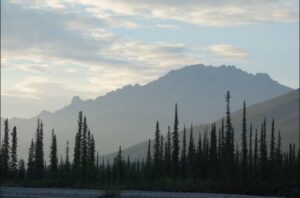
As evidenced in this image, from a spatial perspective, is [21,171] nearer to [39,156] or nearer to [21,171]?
[21,171]

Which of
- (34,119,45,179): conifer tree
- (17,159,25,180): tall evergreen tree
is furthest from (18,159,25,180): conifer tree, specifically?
(34,119,45,179): conifer tree

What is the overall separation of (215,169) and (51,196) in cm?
6242

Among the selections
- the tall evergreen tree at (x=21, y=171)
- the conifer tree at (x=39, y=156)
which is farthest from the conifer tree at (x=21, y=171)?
the conifer tree at (x=39, y=156)

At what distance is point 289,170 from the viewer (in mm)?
113375

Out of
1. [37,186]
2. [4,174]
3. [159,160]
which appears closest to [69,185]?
[37,186]

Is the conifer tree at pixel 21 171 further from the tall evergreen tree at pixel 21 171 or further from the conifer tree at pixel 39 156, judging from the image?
the conifer tree at pixel 39 156

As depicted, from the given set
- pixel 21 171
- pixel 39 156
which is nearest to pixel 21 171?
pixel 21 171

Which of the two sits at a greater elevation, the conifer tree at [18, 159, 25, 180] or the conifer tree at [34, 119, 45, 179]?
the conifer tree at [34, 119, 45, 179]

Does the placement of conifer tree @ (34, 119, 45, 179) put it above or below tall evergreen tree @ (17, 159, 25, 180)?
above

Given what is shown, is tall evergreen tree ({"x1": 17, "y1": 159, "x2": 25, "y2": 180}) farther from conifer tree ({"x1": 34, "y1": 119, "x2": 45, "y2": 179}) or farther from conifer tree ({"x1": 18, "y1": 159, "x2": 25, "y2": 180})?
A: conifer tree ({"x1": 34, "y1": 119, "x2": 45, "y2": 179})

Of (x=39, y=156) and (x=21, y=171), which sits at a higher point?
(x=39, y=156)

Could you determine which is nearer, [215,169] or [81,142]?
[215,169]

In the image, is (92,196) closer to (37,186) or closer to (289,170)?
(37,186)

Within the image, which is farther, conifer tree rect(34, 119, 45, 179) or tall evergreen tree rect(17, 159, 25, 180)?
conifer tree rect(34, 119, 45, 179)
